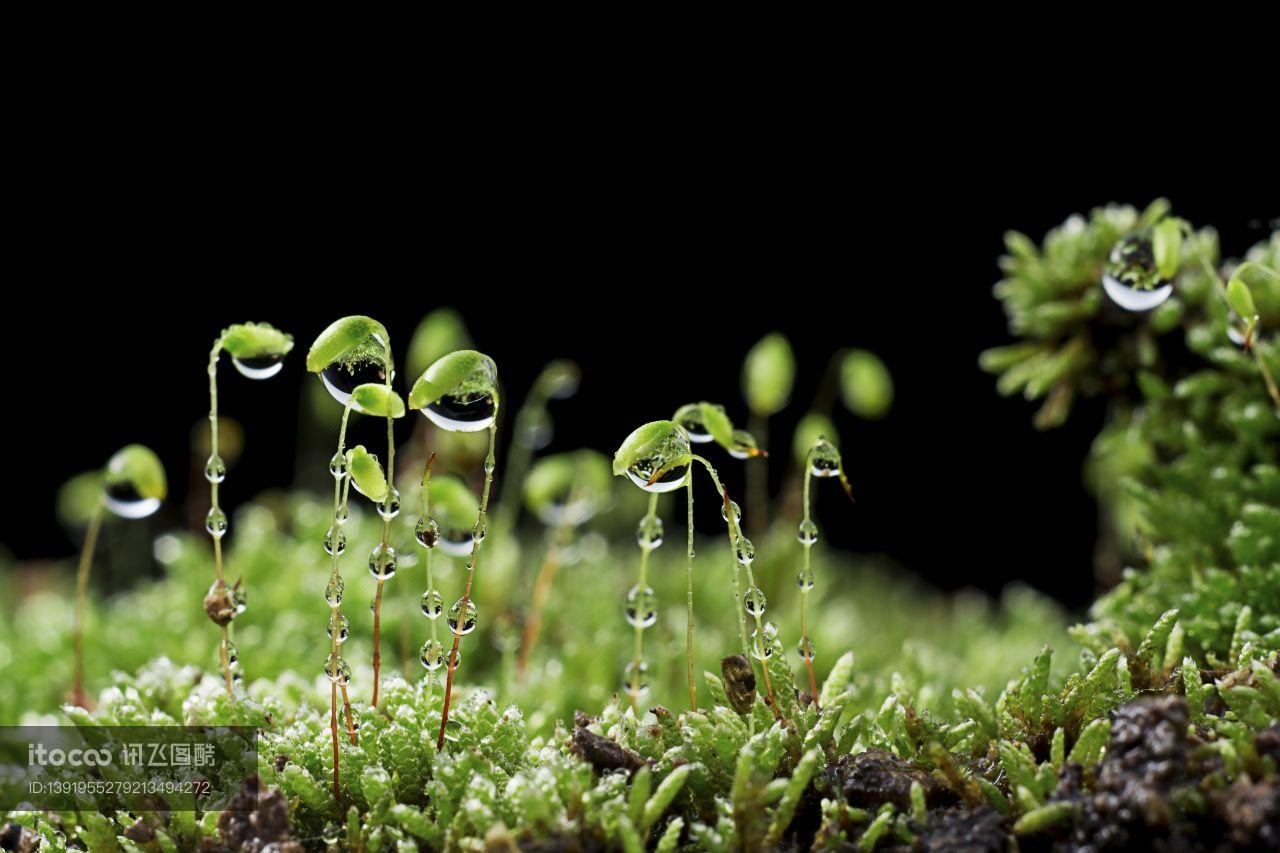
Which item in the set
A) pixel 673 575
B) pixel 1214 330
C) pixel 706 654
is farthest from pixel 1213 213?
pixel 706 654

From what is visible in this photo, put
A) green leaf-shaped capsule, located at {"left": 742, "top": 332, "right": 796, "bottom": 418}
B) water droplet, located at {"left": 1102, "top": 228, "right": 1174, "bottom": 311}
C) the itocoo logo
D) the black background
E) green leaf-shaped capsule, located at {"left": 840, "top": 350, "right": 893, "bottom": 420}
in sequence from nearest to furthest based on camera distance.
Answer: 1. the itocoo logo
2. water droplet, located at {"left": 1102, "top": 228, "right": 1174, "bottom": 311}
3. green leaf-shaped capsule, located at {"left": 742, "top": 332, "right": 796, "bottom": 418}
4. green leaf-shaped capsule, located at {"left": 840, "top": 350, "right": 893, "bottom": 420}
5. the black background

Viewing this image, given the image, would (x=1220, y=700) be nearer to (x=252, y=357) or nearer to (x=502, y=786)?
(x=502, y=786)

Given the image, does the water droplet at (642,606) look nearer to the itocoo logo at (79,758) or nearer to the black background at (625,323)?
the itocoo logo at (79,758)

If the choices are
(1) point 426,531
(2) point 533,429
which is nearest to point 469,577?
(1) point 426,531

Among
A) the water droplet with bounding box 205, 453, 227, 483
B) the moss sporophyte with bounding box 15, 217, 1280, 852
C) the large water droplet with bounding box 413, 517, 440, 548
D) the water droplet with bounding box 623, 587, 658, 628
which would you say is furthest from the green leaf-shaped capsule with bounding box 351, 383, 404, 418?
the water droplet with bounding box 623, 587, 658, 628

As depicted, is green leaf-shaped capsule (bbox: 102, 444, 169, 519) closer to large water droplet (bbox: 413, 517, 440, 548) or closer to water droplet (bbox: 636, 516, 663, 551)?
large water droplet (bbox: 413, 517, 440, 548)

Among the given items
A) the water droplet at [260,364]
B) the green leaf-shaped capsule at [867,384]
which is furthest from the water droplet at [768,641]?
the green leaf-shaped capsule at [867,384]
